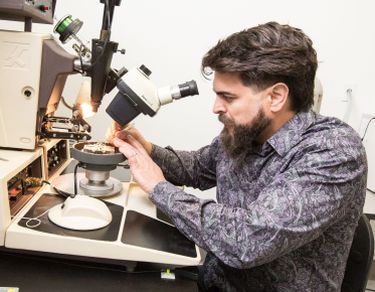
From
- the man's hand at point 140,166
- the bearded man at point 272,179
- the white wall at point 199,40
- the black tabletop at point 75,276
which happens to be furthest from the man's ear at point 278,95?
the white wall at point 199,40

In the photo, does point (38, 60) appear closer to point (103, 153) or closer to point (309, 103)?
point (103, 153)

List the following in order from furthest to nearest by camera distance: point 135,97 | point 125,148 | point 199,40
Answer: point 199,40 < point 125,148 < point 135,97

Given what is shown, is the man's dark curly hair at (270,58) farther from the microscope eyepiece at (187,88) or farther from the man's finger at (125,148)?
the man's finger at (125,148)

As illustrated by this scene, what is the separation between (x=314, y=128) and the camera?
955 millimetres

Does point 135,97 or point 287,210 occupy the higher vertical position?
point 135,97

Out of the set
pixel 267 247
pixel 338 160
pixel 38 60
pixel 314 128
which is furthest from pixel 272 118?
pixel 38 60

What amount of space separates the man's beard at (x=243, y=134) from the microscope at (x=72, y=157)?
0.53 feet

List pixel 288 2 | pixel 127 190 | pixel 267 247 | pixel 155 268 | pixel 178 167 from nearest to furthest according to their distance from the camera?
pixel 267 247 < pixel 155 268 < pixel 127 190 < pixel 178 167 < pixel 288 2

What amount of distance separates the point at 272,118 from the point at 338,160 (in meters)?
0.23

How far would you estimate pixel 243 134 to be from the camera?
101 cm

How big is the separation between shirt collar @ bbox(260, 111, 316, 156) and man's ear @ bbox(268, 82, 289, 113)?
0.20 feet

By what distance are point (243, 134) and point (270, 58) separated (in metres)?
0.23

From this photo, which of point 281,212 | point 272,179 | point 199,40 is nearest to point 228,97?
point 272,179

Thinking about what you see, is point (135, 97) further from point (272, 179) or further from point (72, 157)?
point (272, 179)
